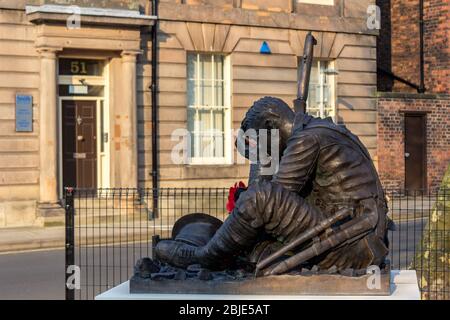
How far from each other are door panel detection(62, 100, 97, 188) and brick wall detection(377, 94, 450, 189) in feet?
26.6

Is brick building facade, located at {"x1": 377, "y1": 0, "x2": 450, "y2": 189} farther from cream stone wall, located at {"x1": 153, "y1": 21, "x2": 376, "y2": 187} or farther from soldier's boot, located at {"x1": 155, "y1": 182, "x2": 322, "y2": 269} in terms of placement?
soldier's boot, located at {"x1": 155, "y1": 182, "x2": 322, "y2": 269}

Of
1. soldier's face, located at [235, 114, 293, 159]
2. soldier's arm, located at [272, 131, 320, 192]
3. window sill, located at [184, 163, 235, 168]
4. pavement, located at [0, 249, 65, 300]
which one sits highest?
soldier's face, located at [235, 114, 293, 159]

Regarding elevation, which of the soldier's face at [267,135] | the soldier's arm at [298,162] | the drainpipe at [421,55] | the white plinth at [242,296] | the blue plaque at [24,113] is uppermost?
the drainpipe at [421,55]

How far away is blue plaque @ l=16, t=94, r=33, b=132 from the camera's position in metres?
19.3

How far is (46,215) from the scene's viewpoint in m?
19.1

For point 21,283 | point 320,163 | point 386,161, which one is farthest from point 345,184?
point 386,161

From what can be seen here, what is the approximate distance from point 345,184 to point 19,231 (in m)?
12.9

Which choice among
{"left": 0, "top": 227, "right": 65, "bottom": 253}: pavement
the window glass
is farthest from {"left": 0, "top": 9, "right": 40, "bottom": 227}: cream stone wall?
the window glass

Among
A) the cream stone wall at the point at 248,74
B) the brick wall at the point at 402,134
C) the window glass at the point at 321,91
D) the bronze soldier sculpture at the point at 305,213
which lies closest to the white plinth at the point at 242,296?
the bronze soldier sculpture at the point at 305,213

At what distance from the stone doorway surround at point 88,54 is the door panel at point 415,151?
8.64 meters

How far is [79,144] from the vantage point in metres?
20.7

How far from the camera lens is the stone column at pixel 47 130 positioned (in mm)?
19297

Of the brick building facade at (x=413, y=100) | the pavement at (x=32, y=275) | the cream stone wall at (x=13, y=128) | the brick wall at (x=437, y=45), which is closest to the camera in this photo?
the pavement at (x=32, y=275)

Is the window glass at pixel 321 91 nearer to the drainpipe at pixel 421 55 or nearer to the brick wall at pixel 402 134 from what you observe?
the brick wall at pixel 402 134
